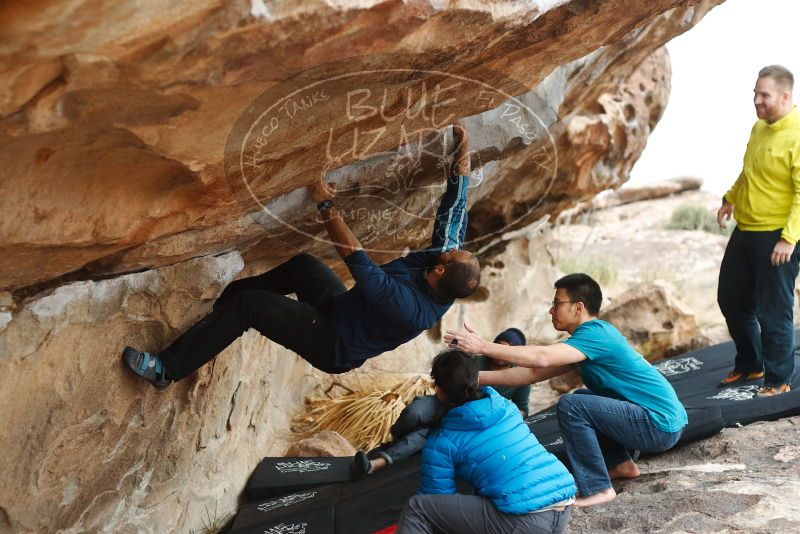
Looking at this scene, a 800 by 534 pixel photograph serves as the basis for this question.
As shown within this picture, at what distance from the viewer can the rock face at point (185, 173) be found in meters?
2.04

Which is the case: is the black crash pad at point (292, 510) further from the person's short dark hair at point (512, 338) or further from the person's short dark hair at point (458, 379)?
the person's short dark hair at point (512, 338)

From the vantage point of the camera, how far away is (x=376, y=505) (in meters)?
4.07

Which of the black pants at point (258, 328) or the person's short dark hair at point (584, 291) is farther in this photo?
the person's short dark hair at point (584, 291)

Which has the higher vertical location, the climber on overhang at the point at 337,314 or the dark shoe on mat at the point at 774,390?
the climber on overhang at the point at 337,314

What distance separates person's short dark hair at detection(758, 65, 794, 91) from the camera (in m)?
4.23

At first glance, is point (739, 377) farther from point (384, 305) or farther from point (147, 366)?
point (147, 366)

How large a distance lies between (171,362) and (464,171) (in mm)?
1592

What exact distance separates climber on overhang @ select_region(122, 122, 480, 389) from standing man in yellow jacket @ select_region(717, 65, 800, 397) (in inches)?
70.5

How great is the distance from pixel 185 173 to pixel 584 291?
6.05 ft

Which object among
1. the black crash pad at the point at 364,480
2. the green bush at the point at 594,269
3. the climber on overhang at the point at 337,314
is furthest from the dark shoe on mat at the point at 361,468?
the green bush at the point at 594,269

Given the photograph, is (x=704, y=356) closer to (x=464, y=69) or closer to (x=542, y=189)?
(x=542, y=189)

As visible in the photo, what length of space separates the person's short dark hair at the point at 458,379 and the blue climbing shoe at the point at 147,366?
3.80ft

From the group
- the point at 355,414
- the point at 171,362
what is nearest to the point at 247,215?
the point at 171,362

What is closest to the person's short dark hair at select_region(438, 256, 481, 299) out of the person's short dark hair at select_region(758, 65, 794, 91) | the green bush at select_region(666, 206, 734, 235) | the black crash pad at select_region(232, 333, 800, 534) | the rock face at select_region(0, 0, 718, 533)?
the rock face at select_region(0, 0, 718, 533)
